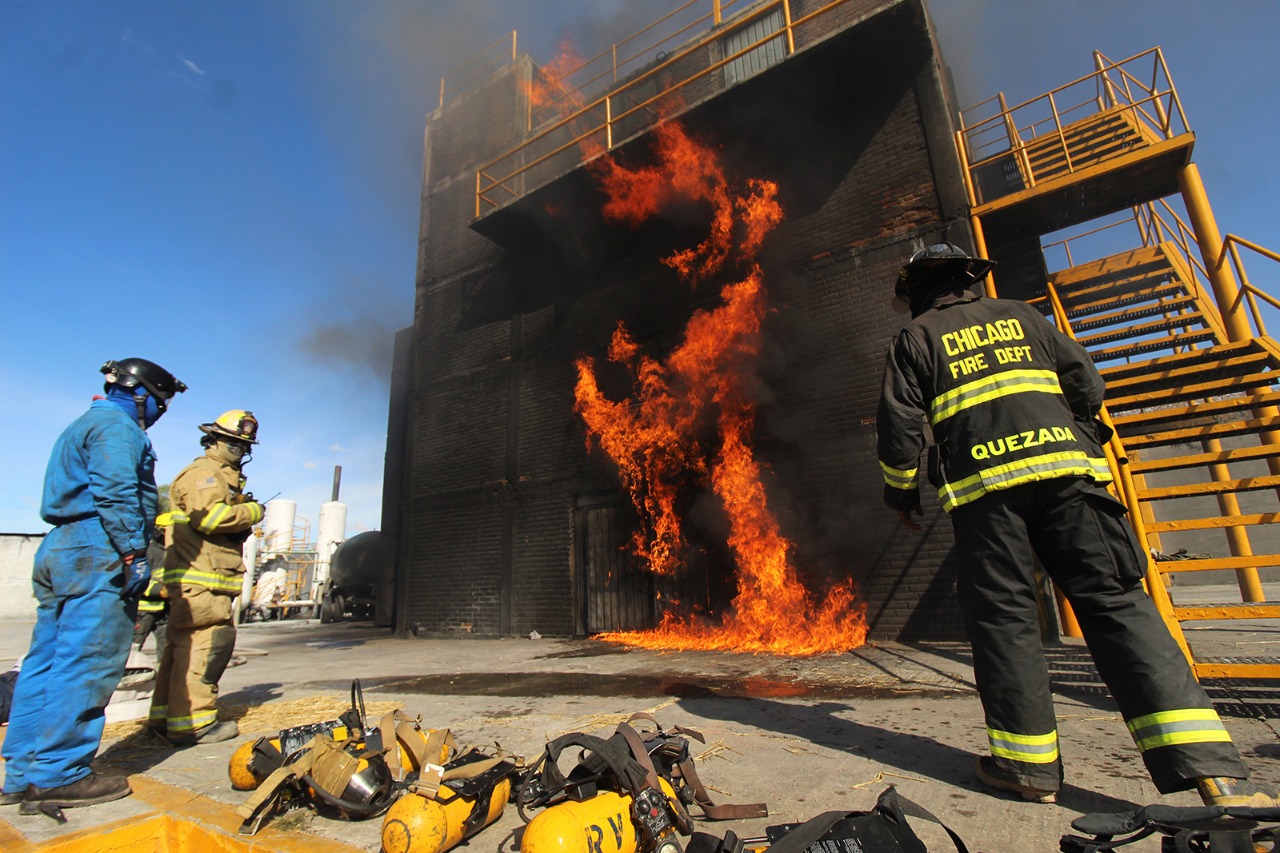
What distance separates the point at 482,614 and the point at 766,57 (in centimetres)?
1076

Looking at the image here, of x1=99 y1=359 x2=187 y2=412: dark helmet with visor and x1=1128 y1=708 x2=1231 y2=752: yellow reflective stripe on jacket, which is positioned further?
x1=99 y1=359 x2=187 y2=412: dark helmet with visor

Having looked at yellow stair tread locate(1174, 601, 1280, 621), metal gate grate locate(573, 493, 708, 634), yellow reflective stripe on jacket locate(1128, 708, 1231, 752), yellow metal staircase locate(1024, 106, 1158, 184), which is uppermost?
yellow metal staircase locate(1024, 106, 1158, 184)

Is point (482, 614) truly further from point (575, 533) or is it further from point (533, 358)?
point (533, 358)

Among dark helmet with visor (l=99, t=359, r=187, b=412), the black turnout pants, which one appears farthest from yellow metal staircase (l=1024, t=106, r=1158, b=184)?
dark helmet with visor (l=99, t=359, r=187, b=412)

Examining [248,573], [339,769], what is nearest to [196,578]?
[339,769]

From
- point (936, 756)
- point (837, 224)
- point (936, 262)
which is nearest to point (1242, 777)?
point (936, 756)

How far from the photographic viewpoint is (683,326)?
8.48 metres

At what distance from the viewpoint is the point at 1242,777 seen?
1.72 m

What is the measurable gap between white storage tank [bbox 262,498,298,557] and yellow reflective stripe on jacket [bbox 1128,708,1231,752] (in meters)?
34.5

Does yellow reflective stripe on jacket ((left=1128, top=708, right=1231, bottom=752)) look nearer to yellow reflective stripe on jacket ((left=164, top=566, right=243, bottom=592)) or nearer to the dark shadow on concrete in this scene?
the dark shadow on concrete

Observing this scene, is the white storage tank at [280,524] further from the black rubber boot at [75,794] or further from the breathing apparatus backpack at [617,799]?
the breathing apparatus backpack at [617,799]

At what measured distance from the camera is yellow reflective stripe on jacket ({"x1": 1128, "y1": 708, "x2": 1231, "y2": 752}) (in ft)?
5.88

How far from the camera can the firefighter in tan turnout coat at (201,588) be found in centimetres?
336

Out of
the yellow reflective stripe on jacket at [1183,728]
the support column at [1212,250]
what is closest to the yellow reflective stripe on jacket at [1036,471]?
the yellow reflective stripe on jacket at [1183,728]
